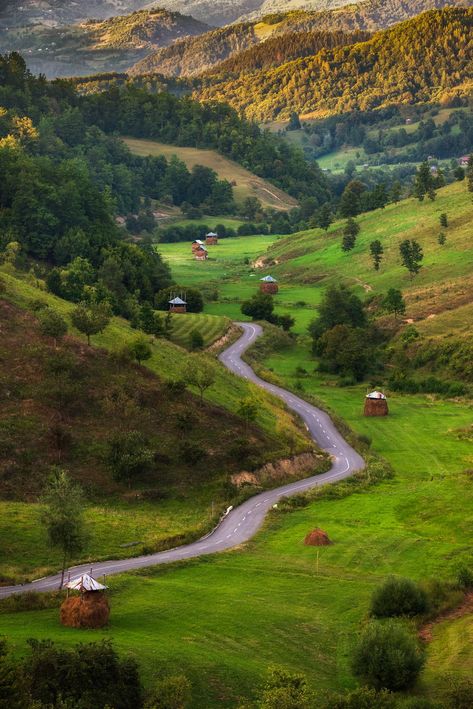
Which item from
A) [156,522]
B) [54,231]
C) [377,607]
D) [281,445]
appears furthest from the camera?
[54,231]

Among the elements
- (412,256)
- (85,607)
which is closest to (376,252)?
(412,256)

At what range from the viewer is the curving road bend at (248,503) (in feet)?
218

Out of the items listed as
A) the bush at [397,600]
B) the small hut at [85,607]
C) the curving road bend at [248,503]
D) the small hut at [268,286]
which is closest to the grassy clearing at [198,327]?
the curving road bend at [248,503]

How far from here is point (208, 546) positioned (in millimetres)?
73812

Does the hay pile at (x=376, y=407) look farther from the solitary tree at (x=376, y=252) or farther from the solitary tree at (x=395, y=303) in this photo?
the solitary tree at (x=376, y=252)

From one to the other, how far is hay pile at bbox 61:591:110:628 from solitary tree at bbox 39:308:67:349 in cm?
4505

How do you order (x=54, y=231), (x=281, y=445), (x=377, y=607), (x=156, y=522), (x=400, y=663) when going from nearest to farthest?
(x=400, y=663)
(x=377, y=607)
(x=156, y=522)
(x=281, y=445)
(x=54, y=231)

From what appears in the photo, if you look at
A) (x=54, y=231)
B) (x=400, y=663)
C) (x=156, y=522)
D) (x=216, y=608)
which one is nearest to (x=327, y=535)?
(x=156, y=522)

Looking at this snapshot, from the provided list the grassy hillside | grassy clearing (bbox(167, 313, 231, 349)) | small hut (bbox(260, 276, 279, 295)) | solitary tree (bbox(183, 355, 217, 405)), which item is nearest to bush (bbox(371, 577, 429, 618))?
the grassy hillside

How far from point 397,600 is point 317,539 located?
15.1 meters

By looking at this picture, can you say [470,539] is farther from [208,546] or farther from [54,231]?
[54,231]

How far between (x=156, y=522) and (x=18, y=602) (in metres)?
22.2

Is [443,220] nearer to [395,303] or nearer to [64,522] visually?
[395,303]

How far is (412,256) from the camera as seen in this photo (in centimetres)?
17025
